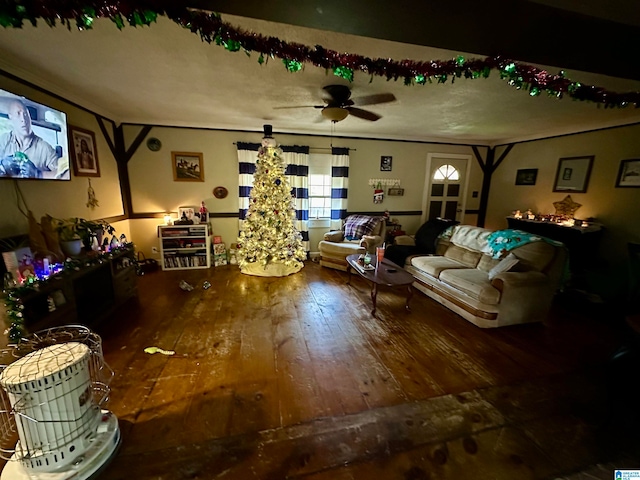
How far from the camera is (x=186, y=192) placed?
15.1 ft

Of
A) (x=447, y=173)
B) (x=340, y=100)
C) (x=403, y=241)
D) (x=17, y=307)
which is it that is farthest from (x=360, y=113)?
(x=447, y=173)

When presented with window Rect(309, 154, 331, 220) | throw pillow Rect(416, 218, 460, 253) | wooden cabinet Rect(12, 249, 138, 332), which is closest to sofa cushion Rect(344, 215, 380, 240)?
window Rect(309, 154, 331, 220)

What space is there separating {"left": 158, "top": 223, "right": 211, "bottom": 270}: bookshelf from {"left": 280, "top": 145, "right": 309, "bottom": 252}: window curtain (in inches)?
64.4

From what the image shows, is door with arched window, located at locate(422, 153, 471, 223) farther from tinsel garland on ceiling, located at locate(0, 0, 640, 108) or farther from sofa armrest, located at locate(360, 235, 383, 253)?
tinsel garland on ceiling, located at locate(0, 0, 640, 108)

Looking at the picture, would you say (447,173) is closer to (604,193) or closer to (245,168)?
(604,193)

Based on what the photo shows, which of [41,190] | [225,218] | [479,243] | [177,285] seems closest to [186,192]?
[225,218]

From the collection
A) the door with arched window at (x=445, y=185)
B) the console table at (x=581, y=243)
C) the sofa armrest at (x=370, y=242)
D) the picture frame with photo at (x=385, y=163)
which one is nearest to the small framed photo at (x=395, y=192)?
the picture frame with photo at (x=385, y=163)

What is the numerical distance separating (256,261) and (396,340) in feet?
8.63

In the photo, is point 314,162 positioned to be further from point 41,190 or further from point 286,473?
point 286,473

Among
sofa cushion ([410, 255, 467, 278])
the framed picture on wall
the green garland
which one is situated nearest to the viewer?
the green garland

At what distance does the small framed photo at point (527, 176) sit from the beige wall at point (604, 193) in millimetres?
74

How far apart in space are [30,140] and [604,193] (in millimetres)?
6863

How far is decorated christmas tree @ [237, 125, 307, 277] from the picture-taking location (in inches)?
161

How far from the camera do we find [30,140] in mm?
2303
